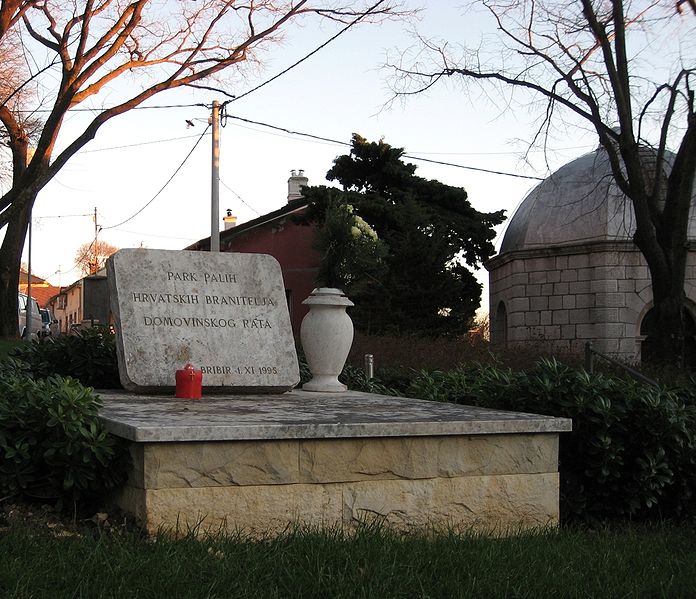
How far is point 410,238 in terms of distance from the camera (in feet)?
79.5

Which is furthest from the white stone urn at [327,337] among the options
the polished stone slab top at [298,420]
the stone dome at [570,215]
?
the stone dome at [570,215]

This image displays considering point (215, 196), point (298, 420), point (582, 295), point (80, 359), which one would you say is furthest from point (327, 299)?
point (582, 295)

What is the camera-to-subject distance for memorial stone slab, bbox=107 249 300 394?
7777 millimetres

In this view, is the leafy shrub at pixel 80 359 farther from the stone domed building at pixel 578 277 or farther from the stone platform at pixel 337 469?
the stone domed building at pixel 578 277

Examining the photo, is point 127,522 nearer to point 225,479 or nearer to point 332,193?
point 225,479

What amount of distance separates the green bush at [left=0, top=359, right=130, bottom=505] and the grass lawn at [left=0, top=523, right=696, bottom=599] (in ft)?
1.37

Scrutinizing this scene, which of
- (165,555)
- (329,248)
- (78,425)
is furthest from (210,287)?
(329,248)

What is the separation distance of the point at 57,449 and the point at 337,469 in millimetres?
1517

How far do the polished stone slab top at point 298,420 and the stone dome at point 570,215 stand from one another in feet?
50.2

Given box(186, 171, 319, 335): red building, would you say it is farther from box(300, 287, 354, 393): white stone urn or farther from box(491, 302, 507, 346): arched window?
box(300, 287, 354, 393): white stone urn

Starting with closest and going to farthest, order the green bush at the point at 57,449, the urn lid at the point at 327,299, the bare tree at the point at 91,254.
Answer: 1. the green bush at the point at 57,449
2. the urn lid at the point at 327,299
3. the bare tree at the point at 91,254

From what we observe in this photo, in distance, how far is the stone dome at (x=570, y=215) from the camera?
69.5 feet

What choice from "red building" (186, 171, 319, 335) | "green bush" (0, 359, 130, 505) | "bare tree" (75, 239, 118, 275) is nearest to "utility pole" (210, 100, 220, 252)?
"red building" (186, 171, 319, 335)

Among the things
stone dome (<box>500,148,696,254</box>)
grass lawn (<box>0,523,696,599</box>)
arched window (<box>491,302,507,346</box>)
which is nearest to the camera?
grass lawn (<box>0,523,696,599</box>)
